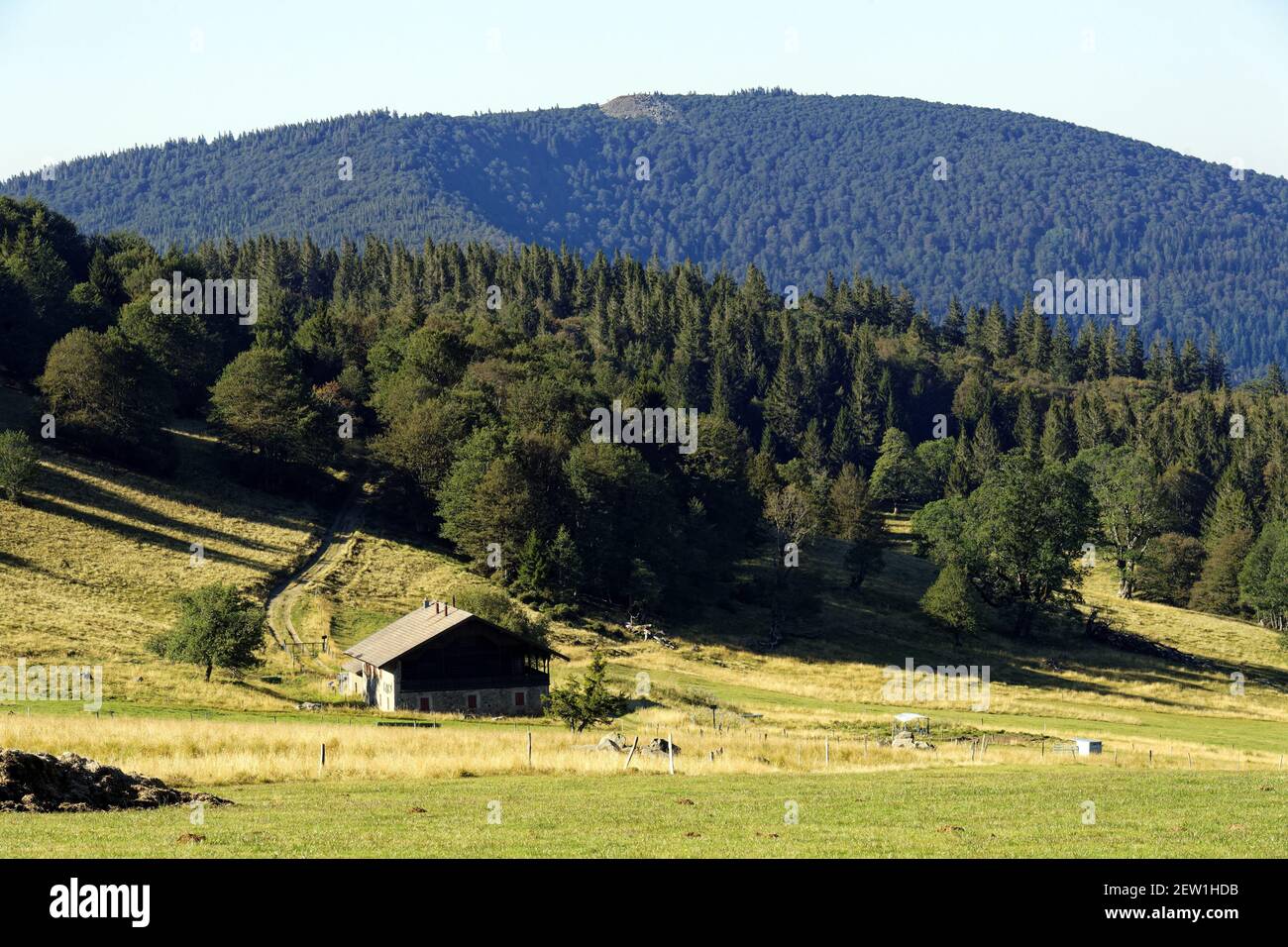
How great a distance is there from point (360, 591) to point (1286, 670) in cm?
7078

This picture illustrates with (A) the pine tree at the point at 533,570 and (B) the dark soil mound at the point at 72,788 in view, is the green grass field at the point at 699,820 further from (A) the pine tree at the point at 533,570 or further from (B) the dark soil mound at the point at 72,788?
(A) the pine tree at the point at 533,570

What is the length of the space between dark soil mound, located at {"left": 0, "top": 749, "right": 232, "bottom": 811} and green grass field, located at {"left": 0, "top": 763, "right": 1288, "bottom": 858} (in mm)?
968

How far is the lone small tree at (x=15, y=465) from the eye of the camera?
9425 cm

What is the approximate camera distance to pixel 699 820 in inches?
975

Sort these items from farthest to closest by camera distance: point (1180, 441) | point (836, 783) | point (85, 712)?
point (1180, 441), point (85, 712), point (836, 783)

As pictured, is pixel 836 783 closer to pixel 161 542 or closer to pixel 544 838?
pixel 544 838

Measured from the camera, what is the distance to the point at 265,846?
19.5 metres

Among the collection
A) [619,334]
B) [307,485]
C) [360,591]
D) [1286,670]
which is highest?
[619,334]

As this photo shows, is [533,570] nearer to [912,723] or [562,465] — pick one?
[562,465]

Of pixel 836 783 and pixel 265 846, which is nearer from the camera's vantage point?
pixel 265 846

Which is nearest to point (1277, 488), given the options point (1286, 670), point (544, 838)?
point (1286, 670)

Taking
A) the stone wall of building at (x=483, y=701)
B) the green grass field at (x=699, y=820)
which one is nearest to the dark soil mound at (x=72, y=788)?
the green grass field at (x=699, y=820)

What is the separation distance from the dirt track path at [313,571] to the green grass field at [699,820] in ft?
160
